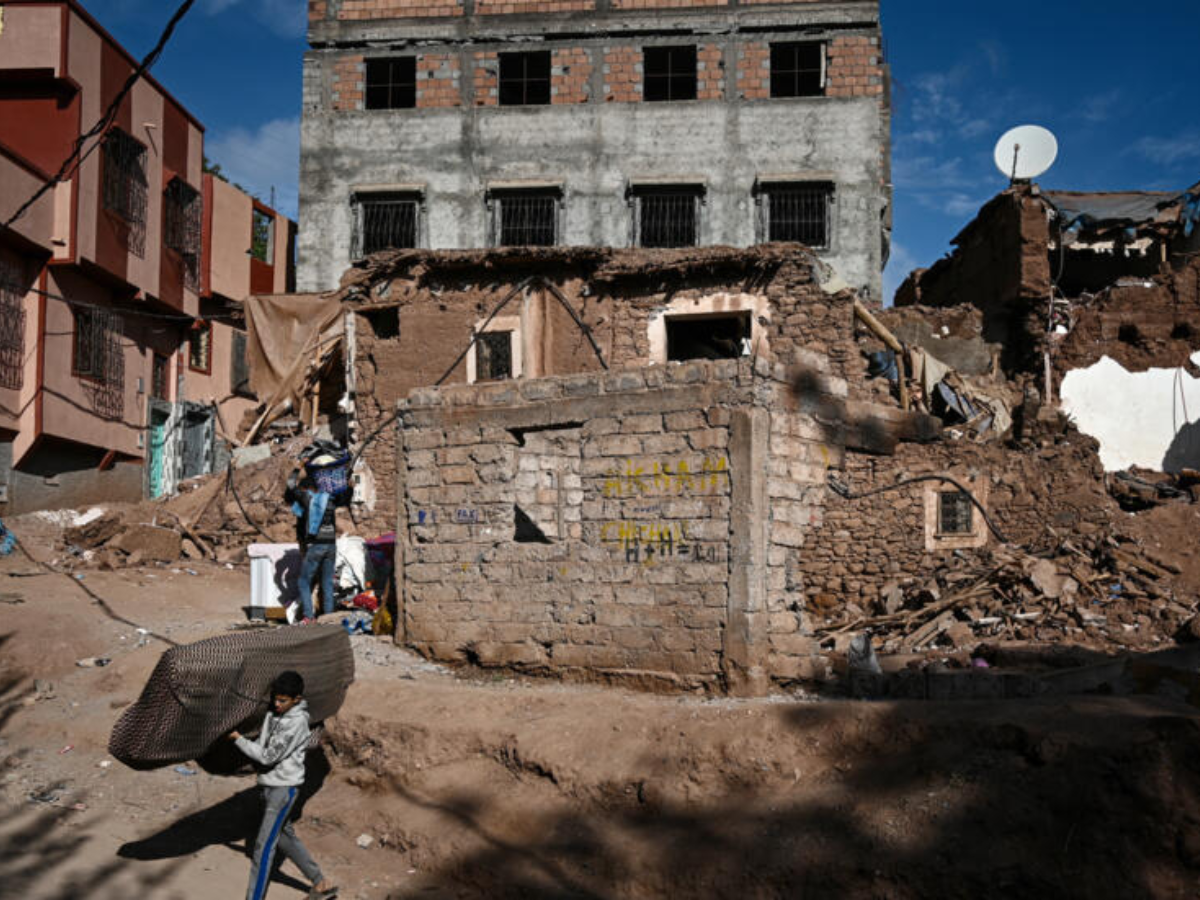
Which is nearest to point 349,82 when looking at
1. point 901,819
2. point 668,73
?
point 668,73

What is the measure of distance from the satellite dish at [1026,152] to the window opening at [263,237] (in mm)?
16145

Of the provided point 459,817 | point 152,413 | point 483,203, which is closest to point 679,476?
point 459,817

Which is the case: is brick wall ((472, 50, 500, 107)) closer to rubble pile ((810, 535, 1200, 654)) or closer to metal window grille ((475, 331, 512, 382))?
metal window grille ((475, 331, 512, 382))

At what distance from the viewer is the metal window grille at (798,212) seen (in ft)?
62.7

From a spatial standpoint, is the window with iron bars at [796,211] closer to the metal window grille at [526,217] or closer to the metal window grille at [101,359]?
the metal window grille at [526,217]

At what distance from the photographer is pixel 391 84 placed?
20406mm

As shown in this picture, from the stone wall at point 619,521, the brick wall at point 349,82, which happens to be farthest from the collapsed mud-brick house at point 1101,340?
the brick wall at point 349,82

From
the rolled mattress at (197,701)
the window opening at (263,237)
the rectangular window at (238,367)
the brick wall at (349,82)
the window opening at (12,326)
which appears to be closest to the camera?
the rolled mattress at (197,701)

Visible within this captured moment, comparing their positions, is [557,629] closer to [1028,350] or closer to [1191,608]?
[1191,608]

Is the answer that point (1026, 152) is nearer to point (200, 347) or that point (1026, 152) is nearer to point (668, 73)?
point (668, 73)

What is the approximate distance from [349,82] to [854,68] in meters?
9.85

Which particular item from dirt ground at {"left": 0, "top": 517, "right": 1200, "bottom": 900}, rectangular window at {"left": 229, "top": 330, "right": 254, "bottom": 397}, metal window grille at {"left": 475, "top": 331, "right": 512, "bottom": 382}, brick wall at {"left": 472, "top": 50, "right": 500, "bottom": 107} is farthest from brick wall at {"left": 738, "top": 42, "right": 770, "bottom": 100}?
dirt ground at {"left": 0, "top": 517, "right": 1200, "bottom": 900}

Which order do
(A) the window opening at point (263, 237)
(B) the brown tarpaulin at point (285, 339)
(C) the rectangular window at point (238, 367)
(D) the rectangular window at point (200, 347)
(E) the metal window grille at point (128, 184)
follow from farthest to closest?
1. (A) the window opening at point (263, 237)
2. (C) the rectangular window at point (238, 367)
3. (D) the rectangular window at point (200, 347)
4. (E) the metal window grille at point (128, 184)
5. (B) the brown tarpaulin at point (285, 339)

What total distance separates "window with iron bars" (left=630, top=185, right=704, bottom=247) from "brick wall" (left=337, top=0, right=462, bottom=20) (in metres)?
5.31
